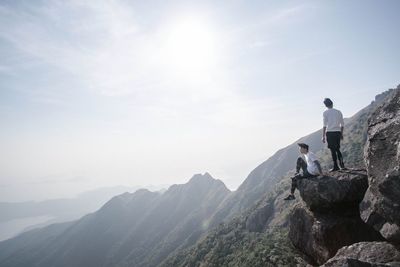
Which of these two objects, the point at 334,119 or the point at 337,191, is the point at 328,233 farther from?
the point at 334,119

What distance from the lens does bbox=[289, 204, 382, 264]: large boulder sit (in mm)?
13797

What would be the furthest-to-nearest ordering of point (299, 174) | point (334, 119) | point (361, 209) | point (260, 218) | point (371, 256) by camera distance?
point (260, 218)
point (299, 174)
point (334, 119)
point (361, 209)
point (371, 256)

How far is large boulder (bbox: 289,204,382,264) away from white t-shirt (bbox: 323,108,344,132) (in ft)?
14.9

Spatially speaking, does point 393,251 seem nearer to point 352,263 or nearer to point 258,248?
point 352,263

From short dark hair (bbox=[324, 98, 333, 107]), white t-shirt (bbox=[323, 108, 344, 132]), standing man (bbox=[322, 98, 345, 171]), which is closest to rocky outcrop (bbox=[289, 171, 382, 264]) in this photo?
standing man (bbox=[322, 98, 345, 171])

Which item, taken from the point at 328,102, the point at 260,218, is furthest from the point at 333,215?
the point at 260,218

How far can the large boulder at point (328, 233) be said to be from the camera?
13797 mm

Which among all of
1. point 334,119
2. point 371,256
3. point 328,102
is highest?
point 328,102

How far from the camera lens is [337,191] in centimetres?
1432

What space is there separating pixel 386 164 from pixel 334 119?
6290mm

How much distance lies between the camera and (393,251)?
920 cm

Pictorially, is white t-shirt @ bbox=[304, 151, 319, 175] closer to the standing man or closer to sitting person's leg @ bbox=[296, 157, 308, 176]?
sitting person's leg @ bbox=[296, 157, 308, 176]

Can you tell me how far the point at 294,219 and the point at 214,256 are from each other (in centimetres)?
8614

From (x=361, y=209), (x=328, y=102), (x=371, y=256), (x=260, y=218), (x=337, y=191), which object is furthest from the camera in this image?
(x=260, y=218)
